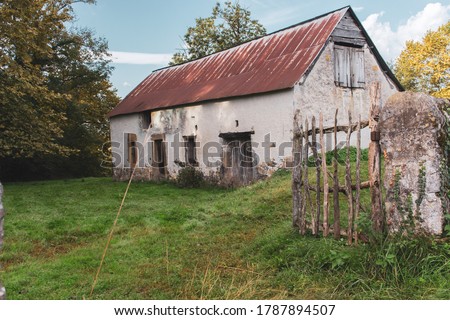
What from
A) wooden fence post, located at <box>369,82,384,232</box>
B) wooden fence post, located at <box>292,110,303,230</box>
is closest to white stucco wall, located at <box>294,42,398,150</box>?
wooden fence post, located at <box>292,110,303,230</box>

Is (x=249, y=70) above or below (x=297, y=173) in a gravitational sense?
above

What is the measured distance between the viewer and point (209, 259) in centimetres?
609

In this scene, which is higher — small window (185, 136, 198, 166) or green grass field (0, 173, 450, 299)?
small window (185, 136, 198, 166)

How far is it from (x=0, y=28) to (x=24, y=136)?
4.01m

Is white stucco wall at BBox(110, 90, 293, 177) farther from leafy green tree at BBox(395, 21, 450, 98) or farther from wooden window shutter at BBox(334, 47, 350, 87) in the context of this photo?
leafy green tree at BBox(395, 21, 450, 98)

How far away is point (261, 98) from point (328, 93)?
2.32 meters

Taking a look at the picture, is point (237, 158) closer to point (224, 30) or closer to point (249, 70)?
point (249, 70)

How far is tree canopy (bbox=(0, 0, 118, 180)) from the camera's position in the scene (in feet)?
53.8

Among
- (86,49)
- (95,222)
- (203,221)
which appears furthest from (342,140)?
(86,49)

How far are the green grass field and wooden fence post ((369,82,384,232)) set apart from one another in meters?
0.50

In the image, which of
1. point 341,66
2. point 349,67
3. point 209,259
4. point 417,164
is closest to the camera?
point 417,164

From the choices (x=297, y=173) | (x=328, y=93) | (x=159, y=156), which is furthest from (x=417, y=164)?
(x=159, y=156)

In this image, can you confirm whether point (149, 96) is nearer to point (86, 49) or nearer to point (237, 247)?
point (86, 49)

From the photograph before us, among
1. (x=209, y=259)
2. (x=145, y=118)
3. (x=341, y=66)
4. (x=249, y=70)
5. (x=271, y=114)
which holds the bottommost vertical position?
(x=209, y=259)
